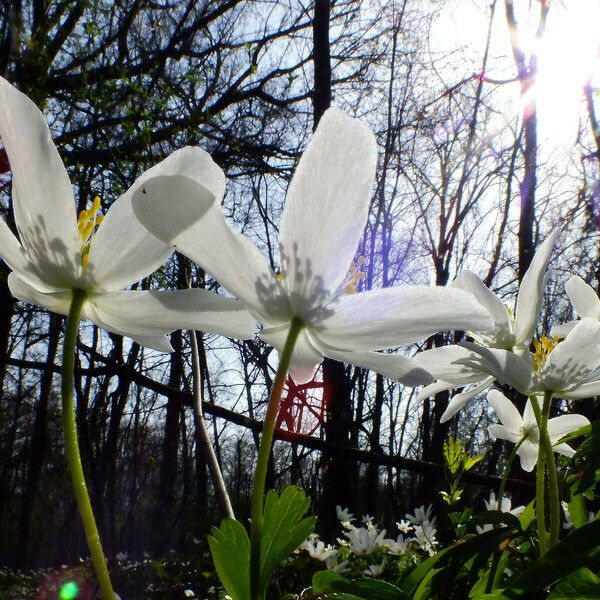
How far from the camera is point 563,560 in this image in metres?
0.40

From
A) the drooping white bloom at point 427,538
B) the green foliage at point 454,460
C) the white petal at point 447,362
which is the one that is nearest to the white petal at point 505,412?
the green foliage at point 454,460

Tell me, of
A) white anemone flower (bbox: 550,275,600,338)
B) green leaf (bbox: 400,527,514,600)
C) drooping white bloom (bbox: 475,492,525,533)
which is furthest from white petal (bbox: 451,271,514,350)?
drooping white bloom (bbox: 475,492,525,533)

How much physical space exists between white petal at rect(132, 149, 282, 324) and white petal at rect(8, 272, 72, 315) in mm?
158

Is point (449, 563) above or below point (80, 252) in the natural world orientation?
below

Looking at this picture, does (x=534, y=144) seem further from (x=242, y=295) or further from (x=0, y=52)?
(x=242, y=295)

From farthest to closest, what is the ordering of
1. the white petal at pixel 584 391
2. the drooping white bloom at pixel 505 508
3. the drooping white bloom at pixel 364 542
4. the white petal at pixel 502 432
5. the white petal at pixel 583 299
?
1. the drooping white bloom at pixel 364 542
2. the drooping white bloom at pixel 505 508
3. the white petal at pixel 502 432
4. the white petal at pixel 583 299
5. the white petal at pixel 584 391

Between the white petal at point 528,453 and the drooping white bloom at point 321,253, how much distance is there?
52cm

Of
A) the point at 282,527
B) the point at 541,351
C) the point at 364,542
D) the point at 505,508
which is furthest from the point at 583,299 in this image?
the point at 364,542

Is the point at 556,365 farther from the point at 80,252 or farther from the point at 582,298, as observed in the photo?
the point at 80,252

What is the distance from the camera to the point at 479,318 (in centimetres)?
43

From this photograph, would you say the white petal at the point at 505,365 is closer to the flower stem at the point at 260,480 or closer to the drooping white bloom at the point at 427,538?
the flower stem at the point at 260,480

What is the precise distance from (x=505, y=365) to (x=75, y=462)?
15.5 inches

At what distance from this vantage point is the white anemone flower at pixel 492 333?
2.09 ft

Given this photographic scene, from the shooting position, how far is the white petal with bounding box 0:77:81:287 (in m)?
0.46
